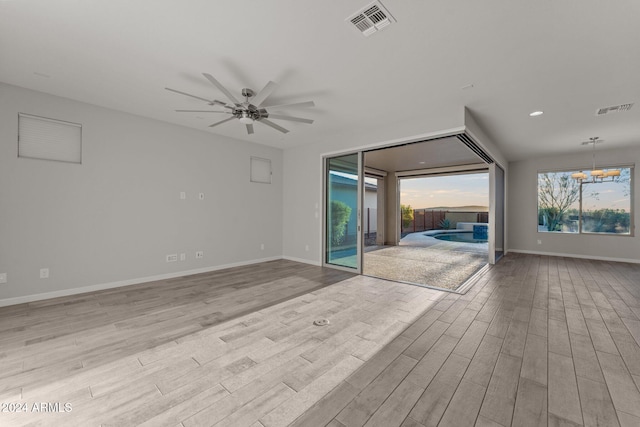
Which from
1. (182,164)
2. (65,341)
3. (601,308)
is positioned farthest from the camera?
(182,164)

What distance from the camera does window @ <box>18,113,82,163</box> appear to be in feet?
11.6

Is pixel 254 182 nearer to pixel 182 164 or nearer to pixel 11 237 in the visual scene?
pixel 182 164

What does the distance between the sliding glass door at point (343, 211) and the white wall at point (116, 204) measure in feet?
5.80

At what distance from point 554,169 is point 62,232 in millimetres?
10964

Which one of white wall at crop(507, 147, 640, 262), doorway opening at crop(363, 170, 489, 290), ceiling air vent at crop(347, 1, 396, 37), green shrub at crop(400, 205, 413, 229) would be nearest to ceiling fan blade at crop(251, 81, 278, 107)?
ceiling air vent at crop(347, 1, 396, 37)

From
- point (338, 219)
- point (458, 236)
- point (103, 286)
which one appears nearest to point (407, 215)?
point (458, 236)

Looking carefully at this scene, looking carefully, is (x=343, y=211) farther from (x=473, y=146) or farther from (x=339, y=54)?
(x=339, y=54)

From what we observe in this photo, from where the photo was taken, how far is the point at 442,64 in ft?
9.32

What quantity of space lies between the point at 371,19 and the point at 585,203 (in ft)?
27.6

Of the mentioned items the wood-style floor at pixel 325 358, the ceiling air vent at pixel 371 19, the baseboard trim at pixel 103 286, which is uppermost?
the ceiling air vent at pixel 371 19

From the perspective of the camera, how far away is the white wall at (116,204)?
3471 mm

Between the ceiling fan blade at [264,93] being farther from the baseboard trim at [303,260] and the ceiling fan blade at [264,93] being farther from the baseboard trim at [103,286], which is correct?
the baseboard trim at [303,260]

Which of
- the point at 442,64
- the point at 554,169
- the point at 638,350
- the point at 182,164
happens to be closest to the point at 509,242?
the point at 554,169

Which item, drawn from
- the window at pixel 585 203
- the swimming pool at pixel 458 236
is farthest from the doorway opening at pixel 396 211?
the window at pixel 585 203
